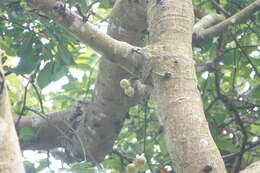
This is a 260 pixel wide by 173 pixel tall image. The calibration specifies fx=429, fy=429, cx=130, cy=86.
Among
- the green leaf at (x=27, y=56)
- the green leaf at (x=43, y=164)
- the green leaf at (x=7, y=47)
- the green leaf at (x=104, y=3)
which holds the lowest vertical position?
the green leaf at (x=43, y=164)

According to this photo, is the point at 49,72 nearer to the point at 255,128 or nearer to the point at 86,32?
the point at 86,32

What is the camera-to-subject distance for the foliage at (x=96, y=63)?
5.71 feet

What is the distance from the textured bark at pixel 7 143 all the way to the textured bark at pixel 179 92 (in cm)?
33

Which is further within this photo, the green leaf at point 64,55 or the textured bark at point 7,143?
the green leaf at point 64,55

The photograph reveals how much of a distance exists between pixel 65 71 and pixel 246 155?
38.6 inches

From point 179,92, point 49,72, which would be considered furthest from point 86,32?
point 49,72

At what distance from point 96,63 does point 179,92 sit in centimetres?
108

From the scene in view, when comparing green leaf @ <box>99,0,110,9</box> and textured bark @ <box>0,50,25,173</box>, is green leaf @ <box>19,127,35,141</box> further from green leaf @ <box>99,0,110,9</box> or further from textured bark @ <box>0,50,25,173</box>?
textured bark @ <box>0,50,25,173</box>

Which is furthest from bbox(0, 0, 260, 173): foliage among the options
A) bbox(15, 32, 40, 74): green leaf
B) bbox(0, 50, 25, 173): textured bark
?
bbox(0, 50, 25, 173): textured bark

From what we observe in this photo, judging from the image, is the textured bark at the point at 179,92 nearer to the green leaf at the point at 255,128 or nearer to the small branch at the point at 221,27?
the small branch at the point at 221,27

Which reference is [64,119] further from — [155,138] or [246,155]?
[246,155]

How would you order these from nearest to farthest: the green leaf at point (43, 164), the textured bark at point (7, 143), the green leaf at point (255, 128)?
the textured bark at point (7, 143), the green leaf at point (43, 164), the green leaf at point (255, 128)

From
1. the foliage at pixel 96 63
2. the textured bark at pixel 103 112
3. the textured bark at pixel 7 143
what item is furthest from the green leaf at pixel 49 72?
the textured bark at pixel 7 143

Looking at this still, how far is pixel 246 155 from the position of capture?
2.13m
